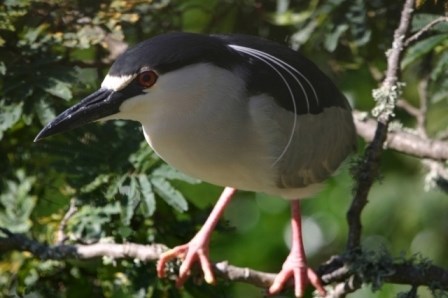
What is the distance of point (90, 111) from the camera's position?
202 centimetres

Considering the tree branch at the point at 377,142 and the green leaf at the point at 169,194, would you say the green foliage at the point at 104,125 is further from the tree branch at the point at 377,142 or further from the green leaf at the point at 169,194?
the tree branch at the point at 377,142

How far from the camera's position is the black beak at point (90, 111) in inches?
79.1

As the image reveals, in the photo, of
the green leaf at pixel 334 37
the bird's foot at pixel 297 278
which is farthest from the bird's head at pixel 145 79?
the green leaf at pixel 334 37

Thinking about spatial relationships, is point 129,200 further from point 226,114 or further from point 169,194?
point 226,114

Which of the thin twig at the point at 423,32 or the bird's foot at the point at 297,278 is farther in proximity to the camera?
the bird's foot at the point at 297,278

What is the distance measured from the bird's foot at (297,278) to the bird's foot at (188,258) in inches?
5.5

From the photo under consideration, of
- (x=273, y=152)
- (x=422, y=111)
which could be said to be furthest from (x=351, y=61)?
(x=273, y=152)

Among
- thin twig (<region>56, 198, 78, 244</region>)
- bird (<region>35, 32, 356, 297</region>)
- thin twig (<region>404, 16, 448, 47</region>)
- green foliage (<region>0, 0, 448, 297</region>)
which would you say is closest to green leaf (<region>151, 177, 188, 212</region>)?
green foliage (<region>0, 0, 448, 297</region>)

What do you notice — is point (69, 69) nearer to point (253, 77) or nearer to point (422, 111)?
point (253, 77)

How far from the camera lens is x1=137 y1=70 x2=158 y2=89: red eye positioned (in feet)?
6.55

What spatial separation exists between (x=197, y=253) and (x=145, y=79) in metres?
0.51

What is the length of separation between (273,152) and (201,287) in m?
0.38

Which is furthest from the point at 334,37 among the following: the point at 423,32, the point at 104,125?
the point at 104,125

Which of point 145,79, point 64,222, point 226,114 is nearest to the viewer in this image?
point 145,79
